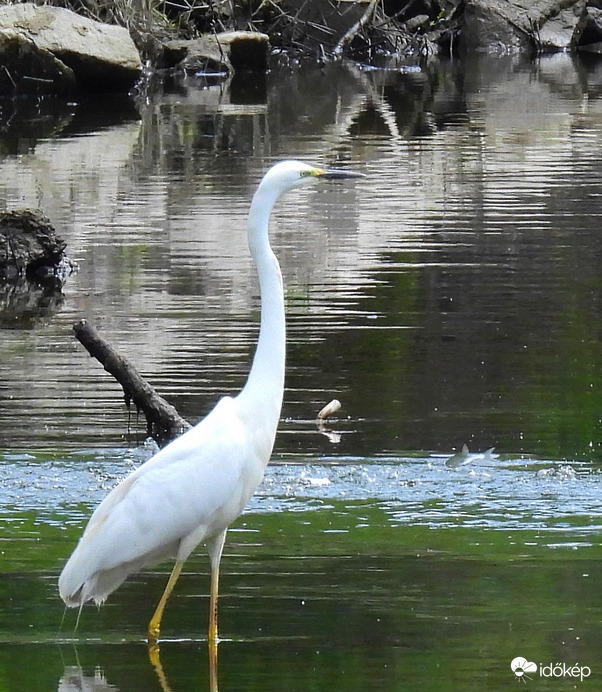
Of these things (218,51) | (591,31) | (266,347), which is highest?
(266,347)

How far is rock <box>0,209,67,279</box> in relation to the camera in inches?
539

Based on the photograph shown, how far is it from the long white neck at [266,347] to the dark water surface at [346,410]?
0.72 m

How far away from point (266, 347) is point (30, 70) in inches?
995

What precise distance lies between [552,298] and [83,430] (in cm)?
500

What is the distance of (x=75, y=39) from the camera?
96.0 ft

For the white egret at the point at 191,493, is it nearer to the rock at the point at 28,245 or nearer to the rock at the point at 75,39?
the rock at the point at 28,245

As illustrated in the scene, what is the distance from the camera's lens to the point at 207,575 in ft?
21.9

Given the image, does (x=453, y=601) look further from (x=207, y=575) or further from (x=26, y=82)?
(x=26, y=82)

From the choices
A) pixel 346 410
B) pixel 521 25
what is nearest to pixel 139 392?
pixel 346 410

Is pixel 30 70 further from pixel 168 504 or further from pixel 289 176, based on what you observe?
pixel 168 504

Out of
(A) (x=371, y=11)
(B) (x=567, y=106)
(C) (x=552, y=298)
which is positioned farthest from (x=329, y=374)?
(A) (x=371, y=11)

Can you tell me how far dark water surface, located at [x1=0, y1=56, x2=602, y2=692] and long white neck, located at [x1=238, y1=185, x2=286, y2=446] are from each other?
28.3 inches

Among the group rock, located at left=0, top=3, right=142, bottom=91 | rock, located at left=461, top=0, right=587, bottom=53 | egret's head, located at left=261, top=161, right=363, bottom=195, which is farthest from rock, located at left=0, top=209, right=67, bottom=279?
rock, located at left=461, top=0, right=587, bottom=53

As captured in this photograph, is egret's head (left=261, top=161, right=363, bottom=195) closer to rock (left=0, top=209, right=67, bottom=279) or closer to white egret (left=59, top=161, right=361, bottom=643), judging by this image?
white egret (left=59, top=161, right=361, bottom=643)
